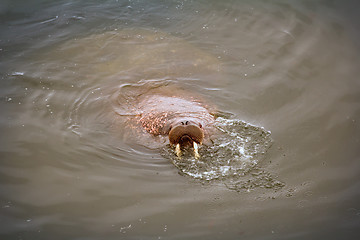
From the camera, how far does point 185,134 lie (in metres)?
3.99

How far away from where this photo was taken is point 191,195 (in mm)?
3646

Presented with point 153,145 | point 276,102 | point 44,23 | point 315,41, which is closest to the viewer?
point 153,145

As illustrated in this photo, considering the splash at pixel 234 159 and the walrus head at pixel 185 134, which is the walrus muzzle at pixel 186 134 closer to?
the walrus head at pixel 185 134

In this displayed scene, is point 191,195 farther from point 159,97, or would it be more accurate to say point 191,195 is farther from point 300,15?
point 300,15

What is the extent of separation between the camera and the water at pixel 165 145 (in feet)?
11.3

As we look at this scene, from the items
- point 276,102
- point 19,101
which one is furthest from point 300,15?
point 19,101

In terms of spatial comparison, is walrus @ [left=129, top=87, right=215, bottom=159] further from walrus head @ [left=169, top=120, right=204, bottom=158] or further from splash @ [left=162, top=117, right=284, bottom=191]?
splash @ [left=162, top=117, right=284, bottom=191]

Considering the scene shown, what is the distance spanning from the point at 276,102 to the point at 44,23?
15.3 ft

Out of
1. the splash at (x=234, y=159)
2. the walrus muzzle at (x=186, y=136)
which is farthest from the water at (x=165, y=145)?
the walrus muzzle at (x=186, y=136)

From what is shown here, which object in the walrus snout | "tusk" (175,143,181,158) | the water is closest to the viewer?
the water

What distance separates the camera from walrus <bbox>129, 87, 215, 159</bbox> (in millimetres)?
4004

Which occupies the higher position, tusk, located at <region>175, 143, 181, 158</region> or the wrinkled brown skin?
the wrinkled brown skin

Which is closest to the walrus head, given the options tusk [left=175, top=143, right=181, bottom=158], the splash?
tusk [left=175, top=143, right=181, bottom=158]

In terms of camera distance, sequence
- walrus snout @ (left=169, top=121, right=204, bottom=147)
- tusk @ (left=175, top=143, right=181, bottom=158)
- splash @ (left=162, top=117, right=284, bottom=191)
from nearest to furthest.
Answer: splash @ (left=162, top=117, right=284, bottom=191) < walrus snout @ (left=169, top=121, right=204, bottom=147) < tusk @ (left=175, top=143, right=181, bottom=158)
